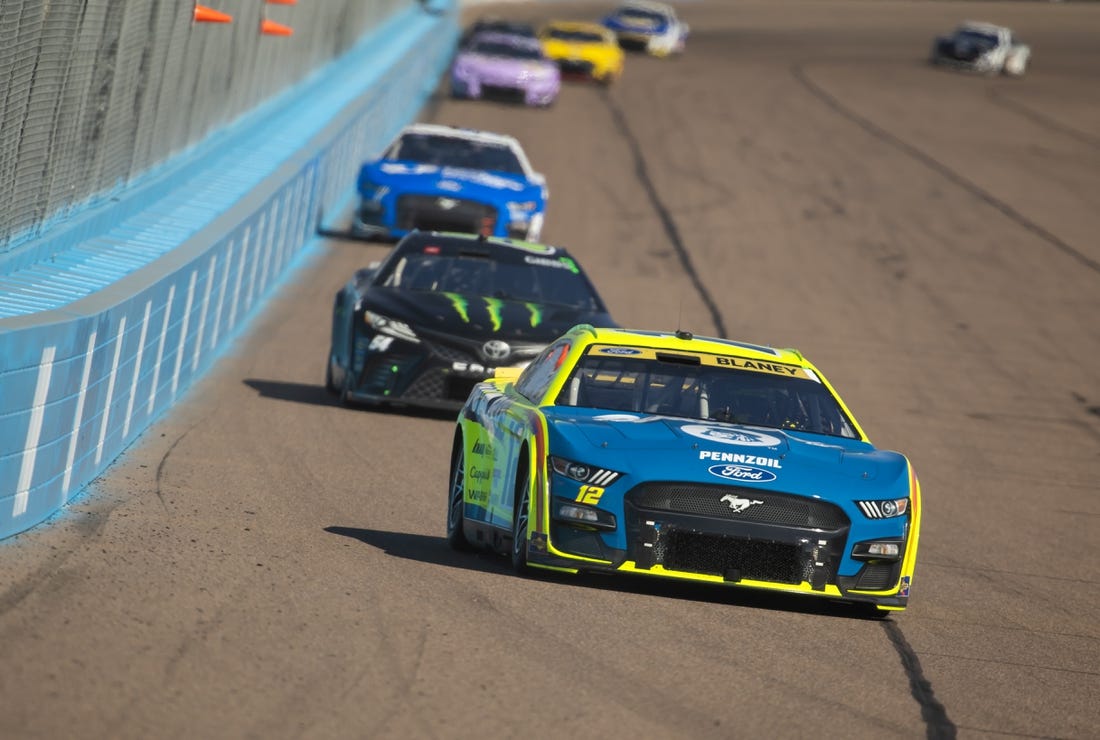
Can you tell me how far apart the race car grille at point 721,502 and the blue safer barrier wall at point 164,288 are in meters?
2.54

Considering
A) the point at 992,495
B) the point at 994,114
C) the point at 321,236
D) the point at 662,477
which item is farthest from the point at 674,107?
the point at 662,477

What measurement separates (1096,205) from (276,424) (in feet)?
77.3

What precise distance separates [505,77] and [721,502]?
1215 inches

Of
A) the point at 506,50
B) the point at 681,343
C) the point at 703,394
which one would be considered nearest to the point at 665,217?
the point at 506,50

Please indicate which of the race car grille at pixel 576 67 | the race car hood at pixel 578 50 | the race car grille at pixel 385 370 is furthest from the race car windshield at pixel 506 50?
the race car grille at pixel 385 370

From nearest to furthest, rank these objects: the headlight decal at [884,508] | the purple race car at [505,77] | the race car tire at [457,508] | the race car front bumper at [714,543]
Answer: the race car front bumper at [714,543]
the headlight decal at [884,508]
the race car tire at [457,508]
the purple race car at [505,77]

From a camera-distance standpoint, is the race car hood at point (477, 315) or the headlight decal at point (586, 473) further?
the race car hood at point (477, 315)

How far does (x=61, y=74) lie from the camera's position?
43.5 ft

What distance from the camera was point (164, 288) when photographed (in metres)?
12.7

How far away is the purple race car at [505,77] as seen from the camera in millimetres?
39125

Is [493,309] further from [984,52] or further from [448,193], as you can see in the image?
[984,52]

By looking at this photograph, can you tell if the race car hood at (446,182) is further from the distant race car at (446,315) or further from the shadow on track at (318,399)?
the shadow on track at (318,399)

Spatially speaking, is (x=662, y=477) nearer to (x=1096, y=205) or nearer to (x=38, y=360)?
(x=38, y=360)

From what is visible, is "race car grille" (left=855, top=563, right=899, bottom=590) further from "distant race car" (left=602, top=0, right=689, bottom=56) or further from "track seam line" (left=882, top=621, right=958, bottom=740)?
"distant race car" (left=602, top=0, right=689, bottom=56)
